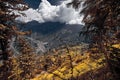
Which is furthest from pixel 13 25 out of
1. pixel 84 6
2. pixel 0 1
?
pixel 84 6

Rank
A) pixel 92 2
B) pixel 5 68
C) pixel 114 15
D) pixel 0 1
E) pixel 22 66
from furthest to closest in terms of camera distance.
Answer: pixel 22 66 → pixel 5 68 → pixel 0 1 → pixel 114 15 → pixel 92 2

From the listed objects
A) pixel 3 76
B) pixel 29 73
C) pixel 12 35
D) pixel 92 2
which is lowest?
pixel 29 73

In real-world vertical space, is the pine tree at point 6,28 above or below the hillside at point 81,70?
above

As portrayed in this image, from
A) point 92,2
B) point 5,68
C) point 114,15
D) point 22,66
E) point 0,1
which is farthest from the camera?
point 22,66

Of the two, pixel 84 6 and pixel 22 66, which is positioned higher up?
pixel 84 6

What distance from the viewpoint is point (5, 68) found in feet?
74.4

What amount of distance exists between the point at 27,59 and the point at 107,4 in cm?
6859

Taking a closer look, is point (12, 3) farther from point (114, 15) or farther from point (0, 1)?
point (114, 15)

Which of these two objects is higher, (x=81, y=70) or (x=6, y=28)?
(x=6, y=28)

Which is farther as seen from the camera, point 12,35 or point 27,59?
point 27,59

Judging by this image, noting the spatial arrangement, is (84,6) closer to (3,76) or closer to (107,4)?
(107,4)

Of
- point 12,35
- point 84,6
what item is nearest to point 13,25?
point 12,35

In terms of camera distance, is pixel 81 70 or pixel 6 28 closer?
pixel 6 28

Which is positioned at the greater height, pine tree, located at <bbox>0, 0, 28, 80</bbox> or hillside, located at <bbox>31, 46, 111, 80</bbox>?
pine tree, located at <bbox>0, 0, 28, 80</bbox>
